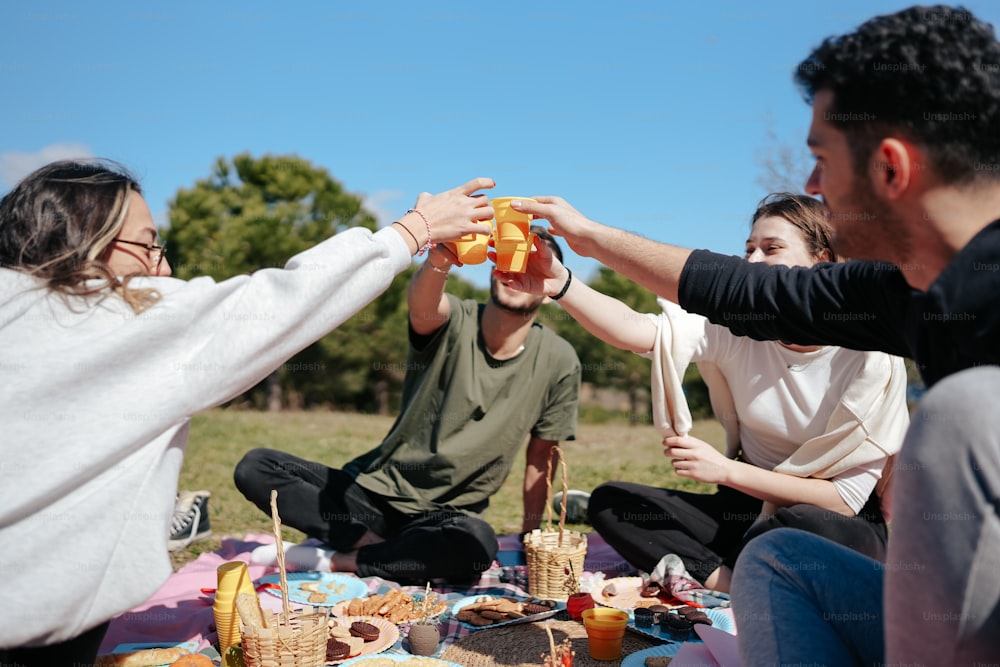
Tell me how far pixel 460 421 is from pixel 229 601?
67.7 inches

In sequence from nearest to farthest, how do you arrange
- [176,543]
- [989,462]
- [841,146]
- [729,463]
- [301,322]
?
[989,462] < [841,146] < [301,322] < [729,463] < [176,543]

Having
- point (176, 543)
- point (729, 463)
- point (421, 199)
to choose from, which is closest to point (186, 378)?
point (421, 199)

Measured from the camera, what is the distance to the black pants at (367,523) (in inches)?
151

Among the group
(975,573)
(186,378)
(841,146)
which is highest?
(841,146)

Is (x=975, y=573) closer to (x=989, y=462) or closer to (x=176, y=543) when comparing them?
(x=989, y=462)

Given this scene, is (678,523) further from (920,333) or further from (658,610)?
(920,333)

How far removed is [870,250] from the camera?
6.20ft

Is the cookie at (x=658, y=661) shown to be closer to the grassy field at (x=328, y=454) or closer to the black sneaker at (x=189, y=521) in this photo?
the grassy field at (x=328, y=454)

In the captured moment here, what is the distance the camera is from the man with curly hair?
1.24 meters

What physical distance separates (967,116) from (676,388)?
6.49ft

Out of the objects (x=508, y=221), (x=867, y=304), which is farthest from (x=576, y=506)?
(x=867, y=304)

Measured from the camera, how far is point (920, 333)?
1.86 meters

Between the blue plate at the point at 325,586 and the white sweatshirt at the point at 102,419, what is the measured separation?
1524 millimetres

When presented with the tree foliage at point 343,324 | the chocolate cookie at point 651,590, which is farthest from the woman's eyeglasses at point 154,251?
the tree foliage at point 343,324
